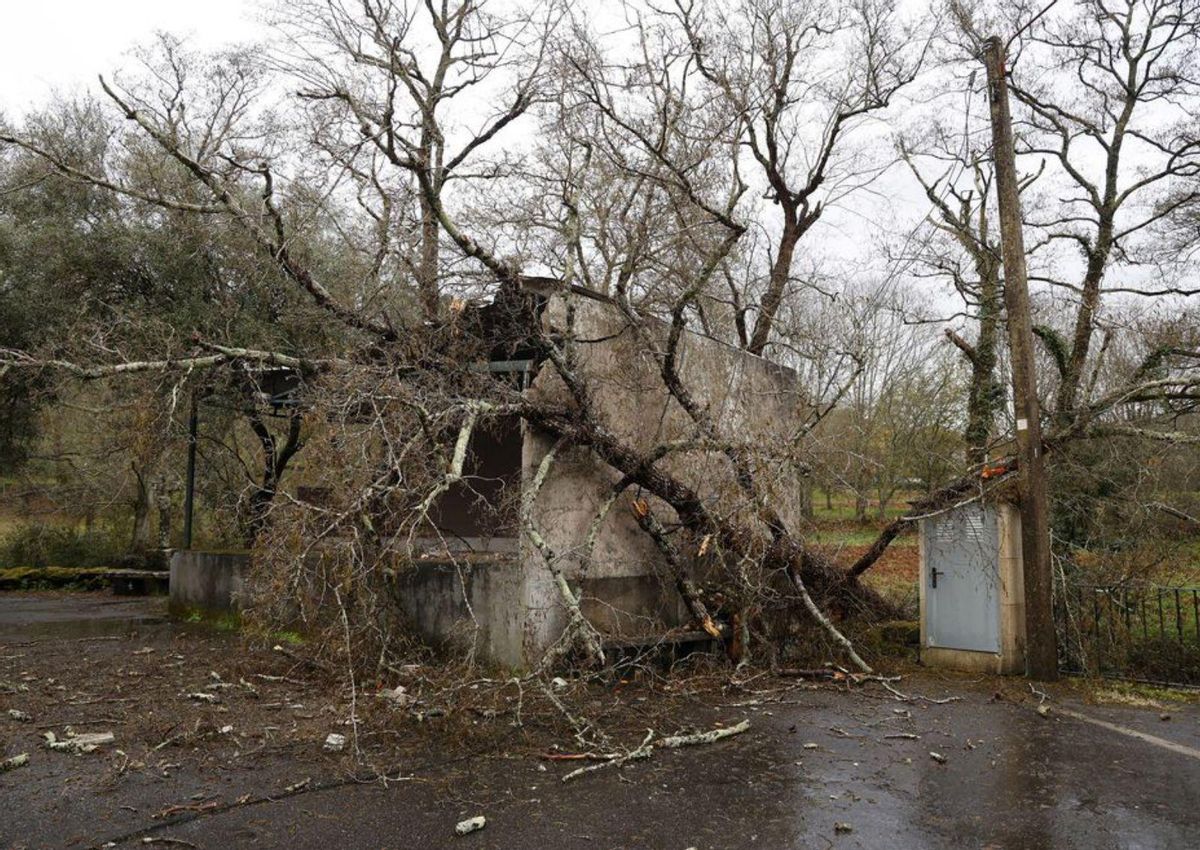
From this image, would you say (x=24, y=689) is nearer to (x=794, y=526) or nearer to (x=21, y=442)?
(x=794, y=526)

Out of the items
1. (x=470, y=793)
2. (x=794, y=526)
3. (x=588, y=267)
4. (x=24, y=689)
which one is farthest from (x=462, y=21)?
(x=470, y=793)

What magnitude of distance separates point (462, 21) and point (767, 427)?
329 inches

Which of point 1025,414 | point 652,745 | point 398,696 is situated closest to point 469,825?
point 652,745

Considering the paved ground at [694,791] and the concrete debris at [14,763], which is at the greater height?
the concrete debris at [14,763]

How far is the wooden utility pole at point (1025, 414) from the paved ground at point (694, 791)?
1120 mm

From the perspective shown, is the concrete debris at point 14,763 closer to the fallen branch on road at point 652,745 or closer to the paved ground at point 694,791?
the paved ground at point 694,791

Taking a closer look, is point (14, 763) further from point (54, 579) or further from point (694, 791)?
point (54, 579)

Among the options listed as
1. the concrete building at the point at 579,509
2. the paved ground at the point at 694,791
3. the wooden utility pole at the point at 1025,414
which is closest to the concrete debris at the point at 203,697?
the paved ground at the point at 694,791

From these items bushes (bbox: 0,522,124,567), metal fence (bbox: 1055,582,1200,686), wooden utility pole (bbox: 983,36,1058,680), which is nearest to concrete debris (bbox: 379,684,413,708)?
wooden utility pole (bbox: 983,36,1058,680)

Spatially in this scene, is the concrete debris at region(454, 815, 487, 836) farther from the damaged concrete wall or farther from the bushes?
the bushes

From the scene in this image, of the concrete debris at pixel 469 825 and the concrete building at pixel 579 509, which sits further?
the concrete building at pixel 579 509

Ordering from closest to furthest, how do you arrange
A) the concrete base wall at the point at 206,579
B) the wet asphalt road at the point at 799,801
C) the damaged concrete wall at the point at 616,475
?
1. the wet asphalt road at the point at 799,801
2. the damaged concrete wall at the point at 616,475
3. the concrete base wall at the point at 206,579

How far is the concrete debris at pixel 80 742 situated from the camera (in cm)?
600

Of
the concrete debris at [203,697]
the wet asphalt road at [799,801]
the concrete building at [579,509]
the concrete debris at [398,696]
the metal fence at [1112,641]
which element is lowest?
the wet asphalt road at [799,801]
